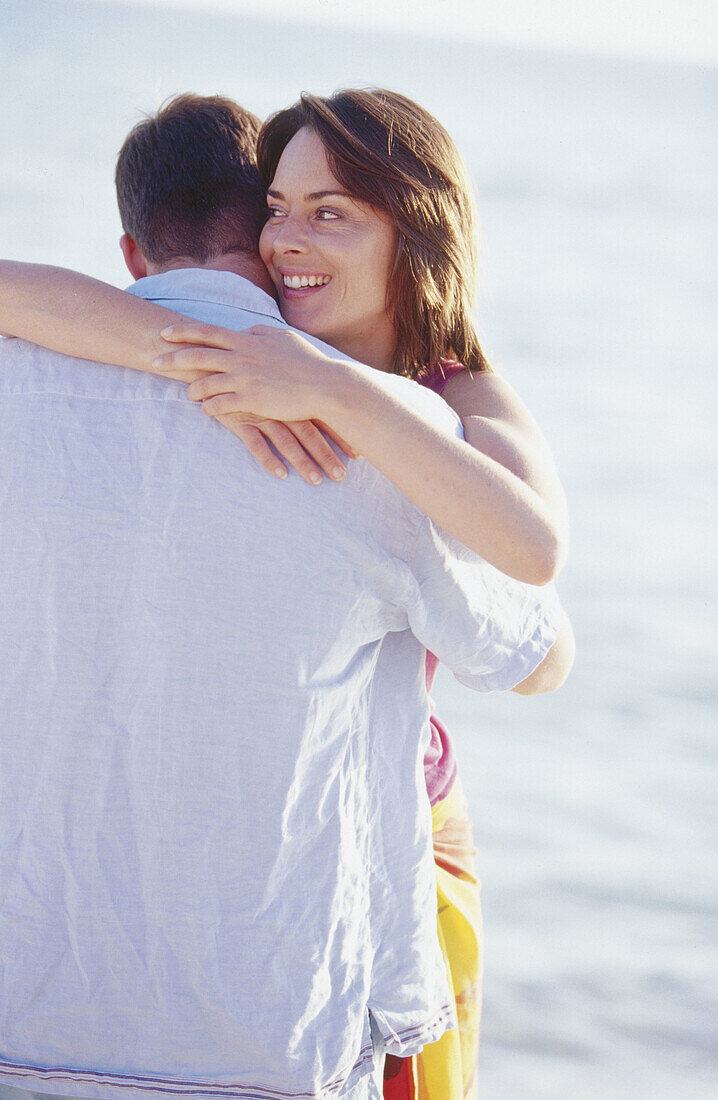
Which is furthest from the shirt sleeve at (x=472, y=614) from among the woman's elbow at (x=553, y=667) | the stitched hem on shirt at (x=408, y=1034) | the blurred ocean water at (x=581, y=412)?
the blurred ocean water at (x=581, y=412)

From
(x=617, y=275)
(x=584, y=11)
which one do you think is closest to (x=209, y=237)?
(x=617, y=275)

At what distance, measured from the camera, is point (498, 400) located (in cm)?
174

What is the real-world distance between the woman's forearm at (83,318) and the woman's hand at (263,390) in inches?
1.3

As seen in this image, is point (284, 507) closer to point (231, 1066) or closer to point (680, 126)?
point (231, 1066)

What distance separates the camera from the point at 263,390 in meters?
1.33

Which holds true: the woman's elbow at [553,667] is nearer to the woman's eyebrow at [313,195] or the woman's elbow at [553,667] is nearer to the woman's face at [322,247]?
the woman's face at [322,247]

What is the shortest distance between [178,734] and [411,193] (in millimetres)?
884

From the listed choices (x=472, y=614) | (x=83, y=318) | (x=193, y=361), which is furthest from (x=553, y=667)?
(x=83, y=318)

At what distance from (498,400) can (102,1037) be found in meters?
0.95

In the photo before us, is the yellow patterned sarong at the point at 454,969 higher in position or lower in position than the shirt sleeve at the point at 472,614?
lower

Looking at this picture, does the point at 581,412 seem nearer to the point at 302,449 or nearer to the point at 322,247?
the point at 322,247

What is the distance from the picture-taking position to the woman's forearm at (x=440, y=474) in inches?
52.1

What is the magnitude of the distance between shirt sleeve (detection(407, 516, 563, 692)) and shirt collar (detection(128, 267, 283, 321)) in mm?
342

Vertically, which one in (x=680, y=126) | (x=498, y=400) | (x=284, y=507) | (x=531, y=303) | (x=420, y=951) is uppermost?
(x=680, y=126)
